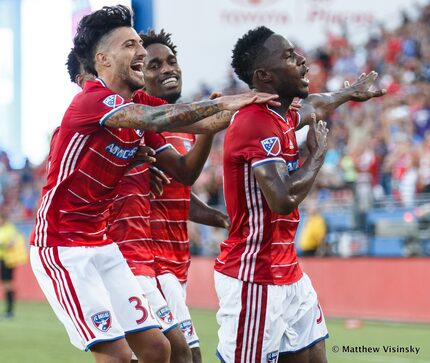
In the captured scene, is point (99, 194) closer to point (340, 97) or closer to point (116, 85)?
point (116, 85)

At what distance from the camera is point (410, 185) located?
15.7 m

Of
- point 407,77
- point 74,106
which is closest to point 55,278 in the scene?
point 74,106

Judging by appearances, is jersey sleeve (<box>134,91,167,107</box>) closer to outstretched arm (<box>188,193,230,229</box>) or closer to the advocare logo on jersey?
outstretched arm (<box>188,193,230,229</box>)

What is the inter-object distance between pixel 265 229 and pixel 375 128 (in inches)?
509

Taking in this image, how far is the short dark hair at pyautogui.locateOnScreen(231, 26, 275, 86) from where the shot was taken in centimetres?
599

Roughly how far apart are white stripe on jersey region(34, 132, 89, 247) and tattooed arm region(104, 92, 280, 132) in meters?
0.28

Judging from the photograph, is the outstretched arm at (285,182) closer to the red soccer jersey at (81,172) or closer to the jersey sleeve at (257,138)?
the jersey sleeve at (257,138)

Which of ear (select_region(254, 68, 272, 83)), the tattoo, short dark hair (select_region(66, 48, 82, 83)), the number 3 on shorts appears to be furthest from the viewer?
short dark hair (select_region(66, 48, 82, 83))

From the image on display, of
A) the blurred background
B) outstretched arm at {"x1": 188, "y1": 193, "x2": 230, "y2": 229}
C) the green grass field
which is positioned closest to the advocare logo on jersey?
the blurred background

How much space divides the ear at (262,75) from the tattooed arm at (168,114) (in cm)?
30

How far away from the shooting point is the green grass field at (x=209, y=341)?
11133mm

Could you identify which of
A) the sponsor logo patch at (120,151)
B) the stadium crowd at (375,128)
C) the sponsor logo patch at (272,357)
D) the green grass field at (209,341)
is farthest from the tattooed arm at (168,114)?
the stadium crowd at (375,128)

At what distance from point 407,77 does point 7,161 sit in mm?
14349

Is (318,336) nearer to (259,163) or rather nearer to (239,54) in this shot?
(259,163)
